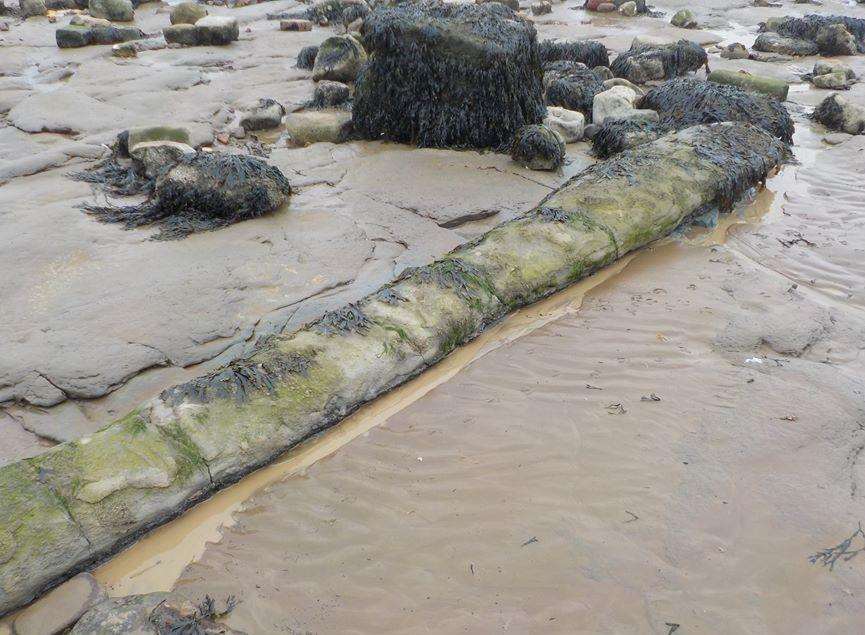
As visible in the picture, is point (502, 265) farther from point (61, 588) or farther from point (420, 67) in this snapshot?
point (420, 67)

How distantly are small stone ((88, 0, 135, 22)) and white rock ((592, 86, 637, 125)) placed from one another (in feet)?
32.0

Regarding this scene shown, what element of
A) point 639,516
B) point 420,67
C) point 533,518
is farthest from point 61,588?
point 420,67

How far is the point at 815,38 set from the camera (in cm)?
1260

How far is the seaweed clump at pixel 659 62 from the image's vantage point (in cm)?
1036

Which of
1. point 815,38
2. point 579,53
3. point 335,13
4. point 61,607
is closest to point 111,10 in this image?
point 335,13

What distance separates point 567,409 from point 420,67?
500 cm

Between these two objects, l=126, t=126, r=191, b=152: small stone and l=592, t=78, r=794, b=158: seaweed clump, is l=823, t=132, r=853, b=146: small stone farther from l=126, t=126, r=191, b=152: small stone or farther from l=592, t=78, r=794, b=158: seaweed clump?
l=126, t=126, r=191, b=152: small stone

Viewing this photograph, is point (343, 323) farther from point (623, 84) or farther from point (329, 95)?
point (623, 84)

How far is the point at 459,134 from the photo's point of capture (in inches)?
303

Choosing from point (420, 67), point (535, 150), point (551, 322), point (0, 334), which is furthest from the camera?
point (420, 67)

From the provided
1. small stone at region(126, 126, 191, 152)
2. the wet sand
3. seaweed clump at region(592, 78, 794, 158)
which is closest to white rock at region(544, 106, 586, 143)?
seaweed clump at region(592, 78, 794, 158)

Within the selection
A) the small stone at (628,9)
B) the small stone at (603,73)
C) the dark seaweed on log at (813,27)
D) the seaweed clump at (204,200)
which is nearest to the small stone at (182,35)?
the small stone at (603,73)

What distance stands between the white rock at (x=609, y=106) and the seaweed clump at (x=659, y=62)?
2064 millimetres

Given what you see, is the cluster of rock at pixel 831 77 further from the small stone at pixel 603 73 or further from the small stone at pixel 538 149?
the small stone at pixel 538 149
